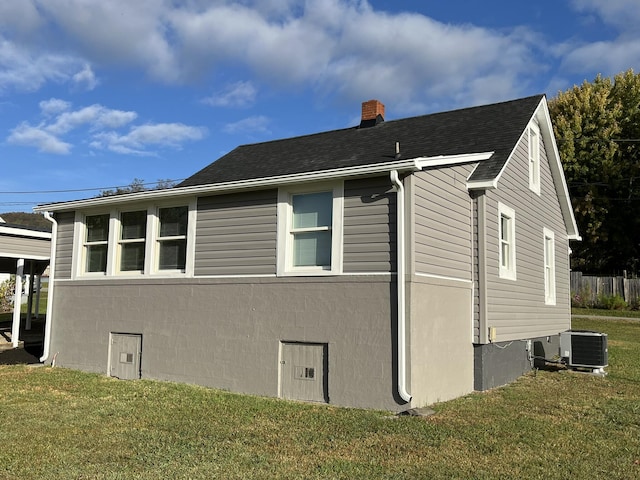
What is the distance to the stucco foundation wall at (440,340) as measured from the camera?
809 cm

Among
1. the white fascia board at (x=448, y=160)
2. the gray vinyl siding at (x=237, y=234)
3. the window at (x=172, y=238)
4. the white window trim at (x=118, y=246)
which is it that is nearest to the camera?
the white fascia board at (x=448, y=160)

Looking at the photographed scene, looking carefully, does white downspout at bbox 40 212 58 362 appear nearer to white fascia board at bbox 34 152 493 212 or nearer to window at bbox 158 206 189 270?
white fascia board at bbox 34 152 493 212

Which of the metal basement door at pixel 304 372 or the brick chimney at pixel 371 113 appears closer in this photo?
the metal basement door at pixel 304 372

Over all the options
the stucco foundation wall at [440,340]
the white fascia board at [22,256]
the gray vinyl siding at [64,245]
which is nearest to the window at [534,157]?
the stucco foundation wall at [440,340]

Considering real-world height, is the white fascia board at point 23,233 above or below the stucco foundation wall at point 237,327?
above

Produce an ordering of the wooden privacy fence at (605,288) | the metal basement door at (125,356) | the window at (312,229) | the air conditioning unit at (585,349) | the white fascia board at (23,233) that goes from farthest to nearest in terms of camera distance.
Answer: the wooden privacy fence at (605,288)
the white fascia board at (23,233)
the air conditioning unit at (585,349)
the metal basement door at (125,356)
the window at (312,229)

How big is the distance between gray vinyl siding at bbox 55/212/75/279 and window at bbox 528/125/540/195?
984 centimetres

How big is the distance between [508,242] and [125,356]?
754 centimetres

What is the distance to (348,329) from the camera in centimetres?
844

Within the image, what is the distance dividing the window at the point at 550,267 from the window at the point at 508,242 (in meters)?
2.85

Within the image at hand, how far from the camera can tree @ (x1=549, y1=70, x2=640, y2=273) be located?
101 feet

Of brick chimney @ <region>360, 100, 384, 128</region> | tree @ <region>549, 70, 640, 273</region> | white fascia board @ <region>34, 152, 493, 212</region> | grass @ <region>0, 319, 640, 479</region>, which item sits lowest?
grass @ <region>0, 319, 640, 479</region>

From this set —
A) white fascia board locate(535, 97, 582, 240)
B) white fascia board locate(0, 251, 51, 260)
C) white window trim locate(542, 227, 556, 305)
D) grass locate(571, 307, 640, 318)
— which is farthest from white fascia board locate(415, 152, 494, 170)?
grass locate(571, 307, 640, 318)

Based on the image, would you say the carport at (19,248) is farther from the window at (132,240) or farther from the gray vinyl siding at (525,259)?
the gray vinyl siding at (525,259)
